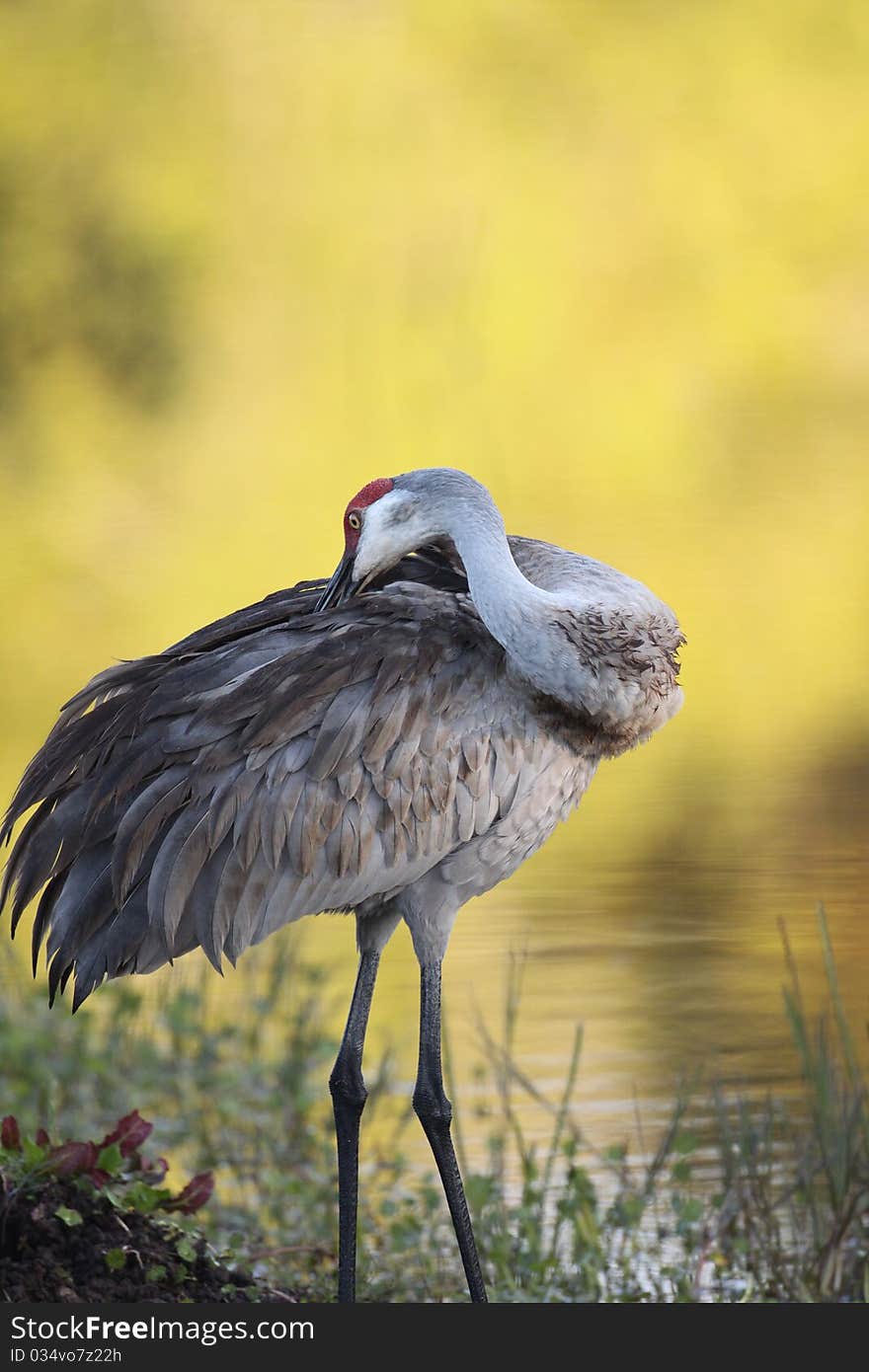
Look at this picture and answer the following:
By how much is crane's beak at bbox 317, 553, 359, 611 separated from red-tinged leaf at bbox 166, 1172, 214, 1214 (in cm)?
100

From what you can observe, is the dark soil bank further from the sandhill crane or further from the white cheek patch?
the white cheek patch

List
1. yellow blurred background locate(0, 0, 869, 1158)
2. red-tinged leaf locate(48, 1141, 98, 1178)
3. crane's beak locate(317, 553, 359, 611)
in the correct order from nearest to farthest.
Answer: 1. red-tinged leaf locate(48, 1141, 98, 1178)
2. crane's beak locate(317, 553, 359, 611)
3. yellow blurred background locate(0, 0, 869, 1158)

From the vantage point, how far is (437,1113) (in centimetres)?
362

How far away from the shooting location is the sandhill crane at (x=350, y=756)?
3332mm

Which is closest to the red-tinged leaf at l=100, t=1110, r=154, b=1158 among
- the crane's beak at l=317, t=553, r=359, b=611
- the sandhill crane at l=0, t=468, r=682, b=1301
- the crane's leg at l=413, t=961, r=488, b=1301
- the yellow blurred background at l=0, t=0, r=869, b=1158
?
the sandhill crane at l=0, t=468, r=682, b=1301

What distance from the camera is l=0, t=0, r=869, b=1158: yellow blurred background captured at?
34.9ft

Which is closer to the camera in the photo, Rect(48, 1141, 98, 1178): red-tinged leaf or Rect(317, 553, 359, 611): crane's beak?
Rect(48, 1141, 98, 1178): red-tinged leaf

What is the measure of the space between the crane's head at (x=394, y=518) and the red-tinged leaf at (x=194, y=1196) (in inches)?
41.2

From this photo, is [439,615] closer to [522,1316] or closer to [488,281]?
[522,1316]

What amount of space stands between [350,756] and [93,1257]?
90 cm

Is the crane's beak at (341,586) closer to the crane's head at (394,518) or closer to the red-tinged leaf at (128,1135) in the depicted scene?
the crane's head at (394,518)

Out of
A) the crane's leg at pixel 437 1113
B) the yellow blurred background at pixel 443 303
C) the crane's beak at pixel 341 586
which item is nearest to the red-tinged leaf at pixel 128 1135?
the crane's leg at pixel 437 1113

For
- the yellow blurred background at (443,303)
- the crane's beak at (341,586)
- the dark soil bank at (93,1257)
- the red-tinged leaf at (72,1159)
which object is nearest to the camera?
the dark soil bank at (93,1257)

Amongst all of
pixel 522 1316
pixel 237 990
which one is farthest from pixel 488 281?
pixel 522 1316
